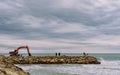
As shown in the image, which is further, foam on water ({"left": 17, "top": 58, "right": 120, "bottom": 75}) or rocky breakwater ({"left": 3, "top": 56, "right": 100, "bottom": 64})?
rocky breakwater ({"left": 3, "top": 56, "right": 100, "bottom": 64})

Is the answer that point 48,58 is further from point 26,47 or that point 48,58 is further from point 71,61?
point 26,47

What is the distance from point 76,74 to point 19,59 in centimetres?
2837

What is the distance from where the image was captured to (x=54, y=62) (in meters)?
57.4

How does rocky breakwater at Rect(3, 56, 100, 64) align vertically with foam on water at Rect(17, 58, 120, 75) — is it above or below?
above

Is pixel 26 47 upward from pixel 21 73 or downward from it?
upward

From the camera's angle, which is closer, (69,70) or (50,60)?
(69,70)

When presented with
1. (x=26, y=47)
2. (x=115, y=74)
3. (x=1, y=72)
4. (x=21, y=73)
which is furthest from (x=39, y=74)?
(x=26, y=47)

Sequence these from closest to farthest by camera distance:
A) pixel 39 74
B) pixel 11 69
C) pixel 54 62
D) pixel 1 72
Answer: pixel 1 72
pixel 11 69
pixel 39 74
pixel 54 62

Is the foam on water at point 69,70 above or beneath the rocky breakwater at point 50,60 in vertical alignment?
beneath

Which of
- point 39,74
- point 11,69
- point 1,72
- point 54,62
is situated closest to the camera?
point 1,72

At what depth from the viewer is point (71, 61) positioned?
5828 cm

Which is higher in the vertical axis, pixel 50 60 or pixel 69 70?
pixel 50 60

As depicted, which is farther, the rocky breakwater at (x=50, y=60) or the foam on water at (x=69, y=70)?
the rocky breakwater at (x=50, y=60)

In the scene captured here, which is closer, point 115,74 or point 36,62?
point 115,74
